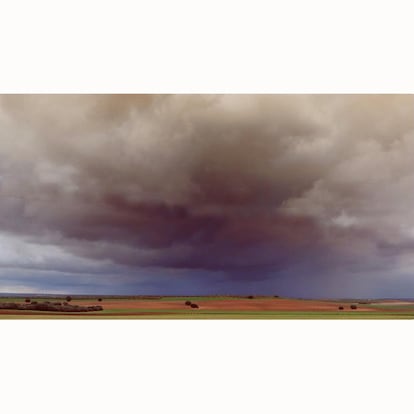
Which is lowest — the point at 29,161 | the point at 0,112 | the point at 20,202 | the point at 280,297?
the point at 280,297

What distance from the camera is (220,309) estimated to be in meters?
6.11

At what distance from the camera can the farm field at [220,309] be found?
607 cm

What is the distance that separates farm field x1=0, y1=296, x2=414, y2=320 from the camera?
19.9 ft

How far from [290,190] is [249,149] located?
1.97ft

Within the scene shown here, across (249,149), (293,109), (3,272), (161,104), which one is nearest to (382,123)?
(293,109)

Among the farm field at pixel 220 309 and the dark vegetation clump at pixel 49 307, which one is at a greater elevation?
the farm field at pixel 220 309

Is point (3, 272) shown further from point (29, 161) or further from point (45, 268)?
point (29, 161)

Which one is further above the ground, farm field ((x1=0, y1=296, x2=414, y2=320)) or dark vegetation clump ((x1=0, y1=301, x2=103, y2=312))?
farm field ((x1=0, y1=296, x2=414, y2=320))

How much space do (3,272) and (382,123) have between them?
13.7 feet

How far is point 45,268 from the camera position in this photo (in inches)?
240

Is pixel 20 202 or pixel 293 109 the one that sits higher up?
pixel 293 109

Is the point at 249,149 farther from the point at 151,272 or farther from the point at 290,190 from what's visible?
the point at 151,272

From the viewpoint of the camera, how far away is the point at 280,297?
→ 618 cm

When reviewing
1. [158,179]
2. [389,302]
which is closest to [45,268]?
[158,179]
